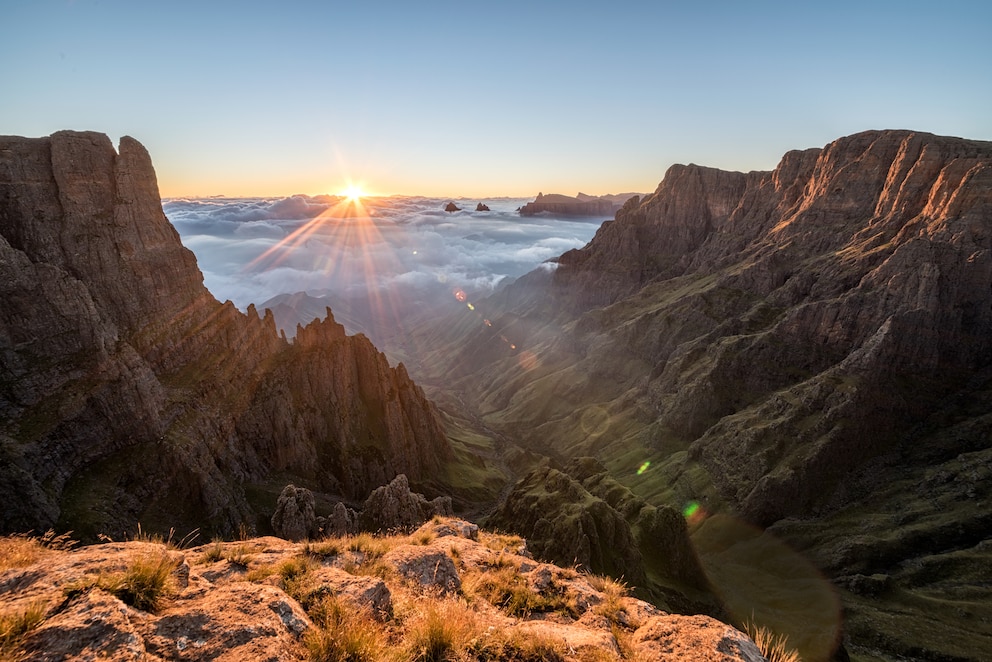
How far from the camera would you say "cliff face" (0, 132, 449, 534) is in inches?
2478

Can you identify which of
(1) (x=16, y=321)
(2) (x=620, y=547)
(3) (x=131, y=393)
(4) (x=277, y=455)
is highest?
(1) (x=16, y=321)

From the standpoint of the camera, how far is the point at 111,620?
9109mm

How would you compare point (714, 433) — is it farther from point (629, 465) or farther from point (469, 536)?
point (469, 536)

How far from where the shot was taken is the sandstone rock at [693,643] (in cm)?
1230

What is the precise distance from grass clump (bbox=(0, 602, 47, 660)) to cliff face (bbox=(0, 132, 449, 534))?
2599 inches

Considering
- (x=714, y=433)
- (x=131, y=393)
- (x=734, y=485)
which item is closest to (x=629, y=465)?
(x=714, y=433)

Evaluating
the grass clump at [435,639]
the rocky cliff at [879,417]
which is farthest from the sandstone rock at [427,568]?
the rocky cliff at [879,417]

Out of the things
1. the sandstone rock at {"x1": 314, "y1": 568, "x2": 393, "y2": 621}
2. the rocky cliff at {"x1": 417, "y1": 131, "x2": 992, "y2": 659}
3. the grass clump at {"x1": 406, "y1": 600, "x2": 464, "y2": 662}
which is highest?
the grass clump at {"x1": 406, "y1": 600, "x2": 464, "y2": 662}

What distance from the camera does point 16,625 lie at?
8375 millimetres

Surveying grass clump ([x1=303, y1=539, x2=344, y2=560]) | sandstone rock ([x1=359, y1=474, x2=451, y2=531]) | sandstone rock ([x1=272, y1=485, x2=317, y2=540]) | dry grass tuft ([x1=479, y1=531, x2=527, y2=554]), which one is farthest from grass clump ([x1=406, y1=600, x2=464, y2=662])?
sandstone rock ([x1=359, y1=474, x2=451, y2=531])

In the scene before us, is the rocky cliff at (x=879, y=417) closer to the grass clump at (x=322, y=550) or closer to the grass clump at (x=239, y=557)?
the grass clump at (x=322, y=550)

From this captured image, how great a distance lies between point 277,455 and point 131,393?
129 ft

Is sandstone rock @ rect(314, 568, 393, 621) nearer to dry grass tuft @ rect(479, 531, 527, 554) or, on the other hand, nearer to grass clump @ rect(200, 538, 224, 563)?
grass clump @ rect(200, 538, 224, 563)

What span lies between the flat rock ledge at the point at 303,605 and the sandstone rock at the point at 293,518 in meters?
61.3
